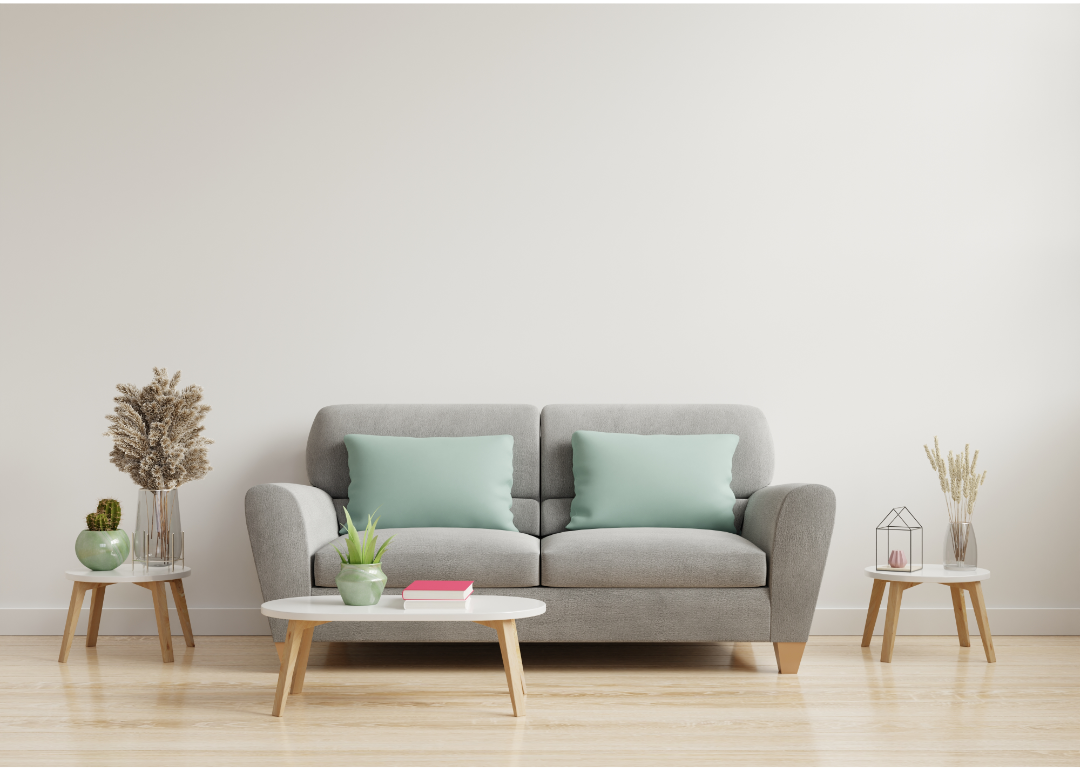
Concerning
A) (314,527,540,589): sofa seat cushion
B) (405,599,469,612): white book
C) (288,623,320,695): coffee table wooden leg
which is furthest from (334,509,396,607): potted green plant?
(314,527,540,589): sofa seat cushion

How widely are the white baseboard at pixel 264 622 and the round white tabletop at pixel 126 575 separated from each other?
486 millimetres

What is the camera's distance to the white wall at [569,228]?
3959 mm

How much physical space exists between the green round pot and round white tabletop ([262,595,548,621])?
106 cm

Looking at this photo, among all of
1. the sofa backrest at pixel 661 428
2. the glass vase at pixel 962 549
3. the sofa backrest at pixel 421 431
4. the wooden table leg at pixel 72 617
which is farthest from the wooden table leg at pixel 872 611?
the wooden table leg at pixel 72 617

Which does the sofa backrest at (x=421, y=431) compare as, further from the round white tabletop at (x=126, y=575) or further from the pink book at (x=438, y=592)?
the pink book at (x=438, y=592)

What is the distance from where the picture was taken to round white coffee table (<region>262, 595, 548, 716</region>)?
2.45 metres

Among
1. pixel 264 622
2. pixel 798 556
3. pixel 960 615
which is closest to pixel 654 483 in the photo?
pixel 798 556

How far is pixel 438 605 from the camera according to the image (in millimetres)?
2508

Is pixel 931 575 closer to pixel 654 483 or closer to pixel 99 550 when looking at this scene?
pixel 654 483

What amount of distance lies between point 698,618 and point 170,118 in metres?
3.05

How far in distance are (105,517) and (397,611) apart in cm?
153

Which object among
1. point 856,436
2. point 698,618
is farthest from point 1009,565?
point 698,618

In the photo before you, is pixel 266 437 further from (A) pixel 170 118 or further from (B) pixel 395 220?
(A) pixel 170 118

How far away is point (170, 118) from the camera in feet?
13.2
